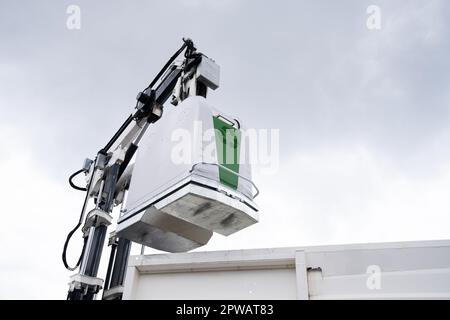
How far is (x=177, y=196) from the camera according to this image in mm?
3141

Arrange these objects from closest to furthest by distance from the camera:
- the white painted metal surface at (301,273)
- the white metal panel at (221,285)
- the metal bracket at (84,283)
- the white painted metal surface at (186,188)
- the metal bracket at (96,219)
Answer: the white painted metal surface at (301,273)
the white metal panel at (221,285)
the white painted metal surface at (186,188)
the metal bracket at (84,283)
the metal bracket at (96,219)

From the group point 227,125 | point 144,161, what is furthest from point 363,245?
point 144,161

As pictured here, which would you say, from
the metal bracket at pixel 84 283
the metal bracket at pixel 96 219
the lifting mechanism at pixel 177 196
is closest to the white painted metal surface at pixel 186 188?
the lifting mechanism at pixel 177 196

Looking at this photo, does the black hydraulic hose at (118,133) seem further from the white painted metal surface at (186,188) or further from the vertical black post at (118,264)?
the white painted metal surface at (186,188)

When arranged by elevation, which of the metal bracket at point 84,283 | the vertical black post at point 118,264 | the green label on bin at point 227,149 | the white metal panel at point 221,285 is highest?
the green label on bin at point 227,149

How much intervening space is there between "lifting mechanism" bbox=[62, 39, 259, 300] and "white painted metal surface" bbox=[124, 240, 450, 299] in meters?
0.67

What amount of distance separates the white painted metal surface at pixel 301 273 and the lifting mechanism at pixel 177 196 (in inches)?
26.3

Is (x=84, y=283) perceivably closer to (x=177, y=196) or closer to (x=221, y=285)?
(x=177, y=196)

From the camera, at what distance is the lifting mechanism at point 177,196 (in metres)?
3.22

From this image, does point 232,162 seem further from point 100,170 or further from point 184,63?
point 100,170

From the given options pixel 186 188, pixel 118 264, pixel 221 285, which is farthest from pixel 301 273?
pixel 118 264

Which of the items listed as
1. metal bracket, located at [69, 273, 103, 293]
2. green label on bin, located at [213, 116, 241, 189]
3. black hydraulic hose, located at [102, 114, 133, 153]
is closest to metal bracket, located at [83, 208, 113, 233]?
metal bracket, located at [69, 273, 103, 293]

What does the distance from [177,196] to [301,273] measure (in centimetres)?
126
